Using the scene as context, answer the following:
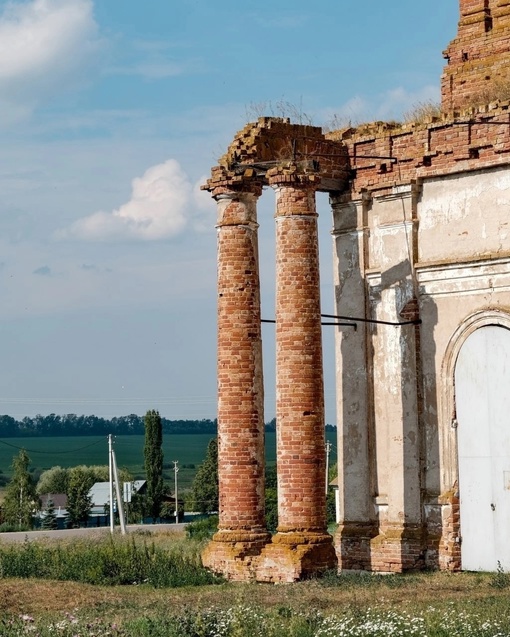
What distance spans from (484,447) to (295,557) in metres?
3.02

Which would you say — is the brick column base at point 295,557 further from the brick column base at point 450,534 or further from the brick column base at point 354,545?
the brick column base at point 450,534

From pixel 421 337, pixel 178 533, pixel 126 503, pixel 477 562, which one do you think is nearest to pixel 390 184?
pixel 421 337

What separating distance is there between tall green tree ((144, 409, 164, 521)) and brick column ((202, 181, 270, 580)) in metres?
40.2

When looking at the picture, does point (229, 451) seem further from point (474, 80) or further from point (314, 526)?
point (474, 80)

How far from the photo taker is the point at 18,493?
60656 millimetres

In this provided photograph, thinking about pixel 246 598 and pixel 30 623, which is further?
pixel 246 598

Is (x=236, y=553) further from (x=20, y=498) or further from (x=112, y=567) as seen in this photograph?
(x=20, y=498)

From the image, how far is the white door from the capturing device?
57.6 ft

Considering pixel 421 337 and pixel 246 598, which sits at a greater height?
pixel 421 337

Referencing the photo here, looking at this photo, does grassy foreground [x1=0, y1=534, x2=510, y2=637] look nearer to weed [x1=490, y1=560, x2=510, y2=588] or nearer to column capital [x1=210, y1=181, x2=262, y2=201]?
weed [x1=490, y1=560, x2=510, y2=588]

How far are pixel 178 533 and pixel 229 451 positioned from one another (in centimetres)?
1727

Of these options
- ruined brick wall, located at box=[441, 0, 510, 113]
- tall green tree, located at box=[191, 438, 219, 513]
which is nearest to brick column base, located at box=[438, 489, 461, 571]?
ruined brick wall, located at box=[441, 0, 510, 113]

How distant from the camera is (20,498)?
5991 centimetres

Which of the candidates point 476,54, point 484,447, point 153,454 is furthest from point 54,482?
point 484,447
